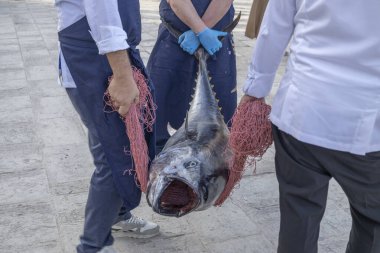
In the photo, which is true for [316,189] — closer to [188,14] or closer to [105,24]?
[105,24]

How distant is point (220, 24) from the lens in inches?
117

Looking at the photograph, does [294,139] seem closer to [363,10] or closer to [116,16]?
[363,10]

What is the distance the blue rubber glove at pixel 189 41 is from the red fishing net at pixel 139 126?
75cm

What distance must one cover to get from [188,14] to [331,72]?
4.42ft

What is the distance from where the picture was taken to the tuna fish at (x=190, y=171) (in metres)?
2.12

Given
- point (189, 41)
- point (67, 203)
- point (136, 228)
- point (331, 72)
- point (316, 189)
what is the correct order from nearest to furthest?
point (331, 72) < point (316, 189) < point (136, 228) < point (189, 41) < point (67, 203)

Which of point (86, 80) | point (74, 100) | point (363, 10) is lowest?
point (74, 100)

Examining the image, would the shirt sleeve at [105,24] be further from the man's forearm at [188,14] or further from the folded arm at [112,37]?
the man's forearm at [188,14]

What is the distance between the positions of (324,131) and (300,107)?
113 mm

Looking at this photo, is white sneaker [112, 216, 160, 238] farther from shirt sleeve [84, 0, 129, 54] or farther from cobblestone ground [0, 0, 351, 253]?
shirt sleeve [84, 0, 129, 54]

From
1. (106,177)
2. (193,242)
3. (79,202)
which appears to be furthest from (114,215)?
(79,202)

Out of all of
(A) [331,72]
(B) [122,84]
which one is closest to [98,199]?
(B) [122,84]

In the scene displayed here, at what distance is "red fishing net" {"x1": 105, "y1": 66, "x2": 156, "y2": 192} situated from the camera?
6.81 feet

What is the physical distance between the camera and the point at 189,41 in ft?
9.41
